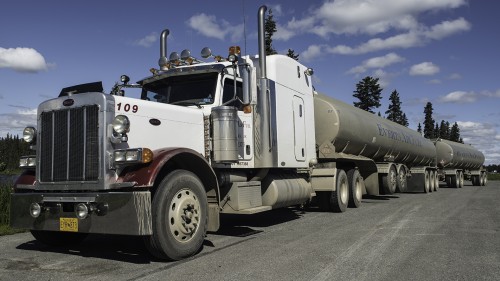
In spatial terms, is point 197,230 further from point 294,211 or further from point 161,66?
point 294,211

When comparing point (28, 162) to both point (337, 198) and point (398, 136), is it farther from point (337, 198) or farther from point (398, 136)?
point (398, 136)

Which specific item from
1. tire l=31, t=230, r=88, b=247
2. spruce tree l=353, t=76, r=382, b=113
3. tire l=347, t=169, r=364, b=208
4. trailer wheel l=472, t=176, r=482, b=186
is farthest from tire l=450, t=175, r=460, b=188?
spruce tree l=353, t=76, r=382, b=113

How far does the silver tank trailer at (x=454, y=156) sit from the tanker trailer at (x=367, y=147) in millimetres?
5716

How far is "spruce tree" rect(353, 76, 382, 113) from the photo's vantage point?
237 feet

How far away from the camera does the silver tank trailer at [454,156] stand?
27562 mm

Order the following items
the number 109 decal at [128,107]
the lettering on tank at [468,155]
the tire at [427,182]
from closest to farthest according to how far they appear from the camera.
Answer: the number 109 decal at [128,107] → the tire at [427,182] → the lettering on tank at [468,155]

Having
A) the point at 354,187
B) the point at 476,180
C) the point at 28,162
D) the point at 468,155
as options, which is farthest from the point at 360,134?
the point at 476,180

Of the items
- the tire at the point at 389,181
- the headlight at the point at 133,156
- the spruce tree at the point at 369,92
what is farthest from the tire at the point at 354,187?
the spruce tree at the point at 369,92

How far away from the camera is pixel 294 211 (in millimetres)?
12594

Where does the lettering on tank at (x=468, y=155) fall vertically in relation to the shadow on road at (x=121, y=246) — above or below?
above

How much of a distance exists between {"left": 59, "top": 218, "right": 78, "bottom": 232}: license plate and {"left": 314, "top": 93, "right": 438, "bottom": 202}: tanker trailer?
768 cm

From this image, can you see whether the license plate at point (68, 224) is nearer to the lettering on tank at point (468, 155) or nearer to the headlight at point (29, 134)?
the headlight at point (29, 134)

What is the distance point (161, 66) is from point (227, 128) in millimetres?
2255

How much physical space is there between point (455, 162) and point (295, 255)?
→ 26.3 metres
